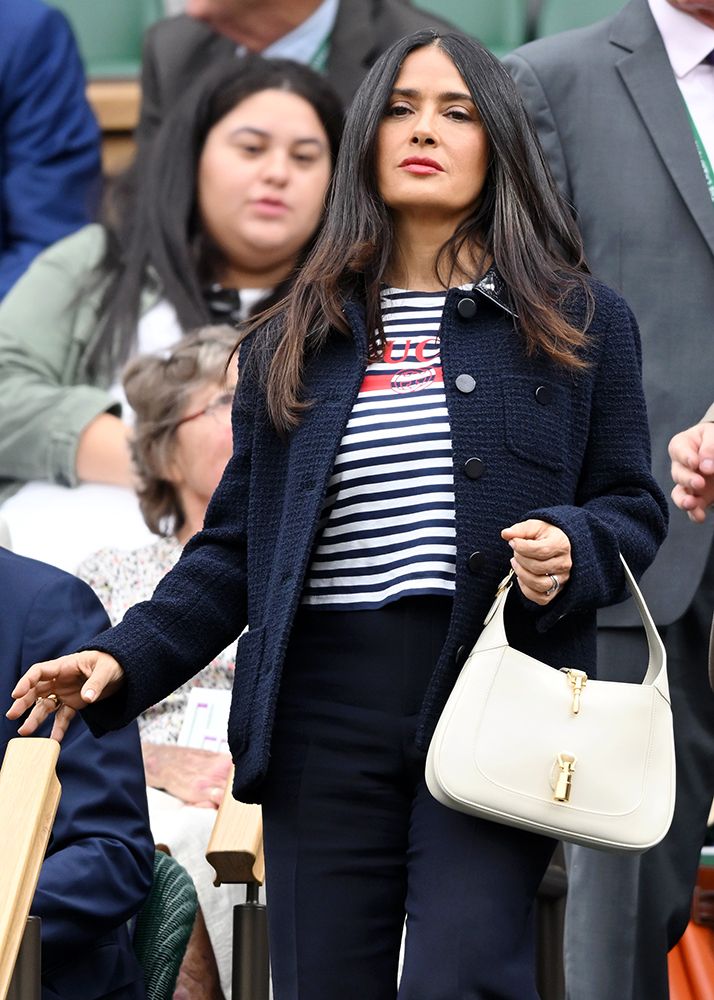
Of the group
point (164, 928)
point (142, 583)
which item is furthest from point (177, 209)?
point (164, 928)

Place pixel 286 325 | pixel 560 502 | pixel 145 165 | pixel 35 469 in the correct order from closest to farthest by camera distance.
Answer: pixel 560 502 → pixel 286 325 → pixel 35 469 → pixel 145 165

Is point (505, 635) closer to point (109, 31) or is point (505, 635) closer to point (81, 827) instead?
point (81, 827)

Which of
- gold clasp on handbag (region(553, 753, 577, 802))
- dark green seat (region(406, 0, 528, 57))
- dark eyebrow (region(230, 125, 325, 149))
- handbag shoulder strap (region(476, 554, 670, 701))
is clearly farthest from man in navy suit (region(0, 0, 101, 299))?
gold clasp on handbag (region(553, 753, 577, 802))

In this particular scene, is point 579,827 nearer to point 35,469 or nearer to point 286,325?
point 286,325

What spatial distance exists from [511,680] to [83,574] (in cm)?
182

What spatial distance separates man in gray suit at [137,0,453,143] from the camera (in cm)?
495

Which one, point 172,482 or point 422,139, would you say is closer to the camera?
point 422,139

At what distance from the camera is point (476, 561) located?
81.9 inches

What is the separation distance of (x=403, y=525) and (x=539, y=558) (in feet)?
0.71

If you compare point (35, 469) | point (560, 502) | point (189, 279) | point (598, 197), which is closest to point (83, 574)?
point (35, 469)

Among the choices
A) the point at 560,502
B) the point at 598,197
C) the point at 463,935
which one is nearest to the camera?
the point at 463,935

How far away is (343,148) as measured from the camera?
2387 mm

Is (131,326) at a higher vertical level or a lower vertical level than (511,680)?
lower

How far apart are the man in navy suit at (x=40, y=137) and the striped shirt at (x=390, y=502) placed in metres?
2.72
